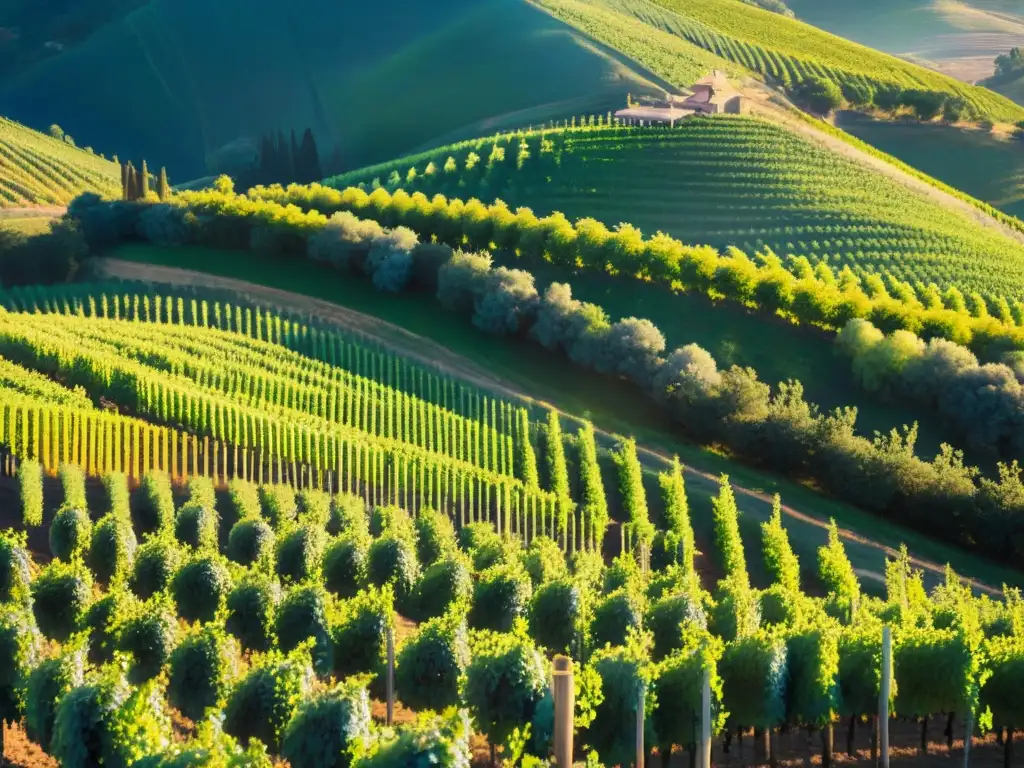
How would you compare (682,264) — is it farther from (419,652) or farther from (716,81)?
(419,652)

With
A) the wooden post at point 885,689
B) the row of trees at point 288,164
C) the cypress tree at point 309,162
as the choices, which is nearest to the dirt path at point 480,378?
the wooden post at point 885,689

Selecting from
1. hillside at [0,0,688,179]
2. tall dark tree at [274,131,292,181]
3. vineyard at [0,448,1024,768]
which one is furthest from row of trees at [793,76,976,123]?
vineyard at [0,448,1024,768]

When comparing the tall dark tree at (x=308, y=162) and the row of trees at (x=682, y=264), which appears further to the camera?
the tall dark tree at (x=308, y=162)

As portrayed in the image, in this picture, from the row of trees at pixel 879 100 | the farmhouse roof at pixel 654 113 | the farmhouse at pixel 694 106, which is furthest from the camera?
the row of trees at pixel 879 100

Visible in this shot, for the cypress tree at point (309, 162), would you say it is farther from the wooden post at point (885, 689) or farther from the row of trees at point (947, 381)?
the wooden post at point (885, 689)

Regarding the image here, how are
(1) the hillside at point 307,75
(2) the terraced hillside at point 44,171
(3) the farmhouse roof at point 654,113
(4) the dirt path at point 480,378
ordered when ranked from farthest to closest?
(1) the hillside at point 307,75
(2) the terraced hillside at point 44,171
(3) the farmhouse roof at point 654,113
(4) the dirt path at point 480,378

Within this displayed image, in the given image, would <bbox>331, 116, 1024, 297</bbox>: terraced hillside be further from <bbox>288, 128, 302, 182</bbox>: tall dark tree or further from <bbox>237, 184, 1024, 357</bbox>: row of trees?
<bbox>288, 128, 302, 182</bbox>: tall dark tree

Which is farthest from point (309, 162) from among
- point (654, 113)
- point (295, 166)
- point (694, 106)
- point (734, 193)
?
point (734, 193)
